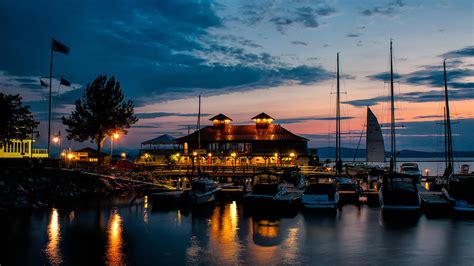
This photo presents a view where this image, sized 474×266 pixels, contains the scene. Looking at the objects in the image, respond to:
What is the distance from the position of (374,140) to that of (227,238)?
53.9 meters

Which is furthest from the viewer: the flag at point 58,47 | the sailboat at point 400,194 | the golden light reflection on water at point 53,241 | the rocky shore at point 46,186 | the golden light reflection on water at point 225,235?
the flag at point 58,47

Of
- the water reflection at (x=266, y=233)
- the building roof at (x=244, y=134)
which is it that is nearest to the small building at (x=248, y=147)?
the building roof at (x=244, y=134)

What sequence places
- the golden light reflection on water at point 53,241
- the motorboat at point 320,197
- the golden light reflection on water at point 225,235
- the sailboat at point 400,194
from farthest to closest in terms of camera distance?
the motorboat at point 320,197 < the sailboat at point 400,194 < the golden light reflection on water at point 225,235 < the golden light reflection on water at point 53,241

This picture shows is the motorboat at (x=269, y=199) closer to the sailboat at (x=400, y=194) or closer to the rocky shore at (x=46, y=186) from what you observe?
the sailboat at (x=400, y=194)

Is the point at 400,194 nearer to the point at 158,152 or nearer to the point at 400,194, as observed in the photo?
the point at 400,194

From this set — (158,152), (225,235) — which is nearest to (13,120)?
(158,152)

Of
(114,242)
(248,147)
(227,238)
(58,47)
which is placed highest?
(58,47)

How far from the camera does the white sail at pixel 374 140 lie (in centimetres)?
7769

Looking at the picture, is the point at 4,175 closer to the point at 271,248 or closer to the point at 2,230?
the point at 2,230

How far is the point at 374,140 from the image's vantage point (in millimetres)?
77750

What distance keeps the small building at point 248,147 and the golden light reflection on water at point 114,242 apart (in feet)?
130

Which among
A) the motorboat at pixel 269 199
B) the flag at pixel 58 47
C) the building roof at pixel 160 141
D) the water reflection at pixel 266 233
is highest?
the flag at pixel 58 47

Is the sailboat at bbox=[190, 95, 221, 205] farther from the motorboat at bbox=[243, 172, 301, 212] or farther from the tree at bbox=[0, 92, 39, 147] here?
the tree at bbox=[0, 92, 39, 147]

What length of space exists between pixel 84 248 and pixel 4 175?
27.1 metres
